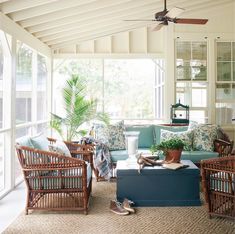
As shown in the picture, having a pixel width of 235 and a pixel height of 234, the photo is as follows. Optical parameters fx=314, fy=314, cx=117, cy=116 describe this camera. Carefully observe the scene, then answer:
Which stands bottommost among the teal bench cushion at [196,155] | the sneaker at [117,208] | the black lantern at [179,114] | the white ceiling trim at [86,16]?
the sneaker at [117,208]

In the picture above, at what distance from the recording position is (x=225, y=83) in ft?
24.6

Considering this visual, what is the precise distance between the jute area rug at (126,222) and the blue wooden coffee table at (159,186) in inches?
4.8

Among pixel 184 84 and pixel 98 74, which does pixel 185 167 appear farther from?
pixel 98 74

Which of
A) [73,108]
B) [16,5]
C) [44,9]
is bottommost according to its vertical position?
[73,108]

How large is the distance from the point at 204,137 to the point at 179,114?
2043 mm

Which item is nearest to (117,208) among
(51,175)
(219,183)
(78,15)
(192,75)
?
(51,175)

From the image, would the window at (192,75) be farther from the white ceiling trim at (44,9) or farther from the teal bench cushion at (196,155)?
the white ceiling trim at (44,9)

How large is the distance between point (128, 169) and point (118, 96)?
611cm

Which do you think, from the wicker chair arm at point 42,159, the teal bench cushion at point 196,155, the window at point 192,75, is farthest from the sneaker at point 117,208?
the window at point 192,75

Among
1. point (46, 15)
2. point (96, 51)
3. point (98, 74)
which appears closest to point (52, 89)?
point (96, 51)

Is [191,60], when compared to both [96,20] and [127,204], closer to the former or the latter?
[96,20]

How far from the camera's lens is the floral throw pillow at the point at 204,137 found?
214 inches

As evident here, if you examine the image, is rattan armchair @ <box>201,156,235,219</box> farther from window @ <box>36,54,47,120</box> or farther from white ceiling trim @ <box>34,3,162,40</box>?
window @ <box>36,54,47,120</box>

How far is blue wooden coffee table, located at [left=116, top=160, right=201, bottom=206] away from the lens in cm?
399
